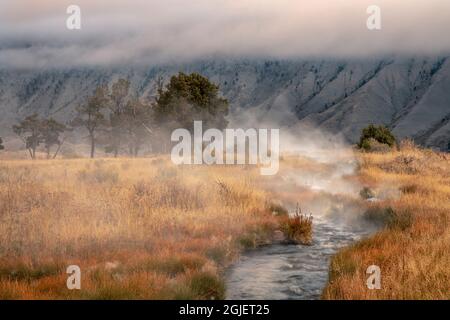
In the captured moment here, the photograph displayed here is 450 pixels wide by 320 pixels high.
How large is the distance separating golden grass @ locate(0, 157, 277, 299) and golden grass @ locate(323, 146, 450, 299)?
107 inches

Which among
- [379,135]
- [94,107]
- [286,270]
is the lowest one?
[286,270]

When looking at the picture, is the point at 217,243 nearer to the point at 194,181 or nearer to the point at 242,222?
the point at 242,222

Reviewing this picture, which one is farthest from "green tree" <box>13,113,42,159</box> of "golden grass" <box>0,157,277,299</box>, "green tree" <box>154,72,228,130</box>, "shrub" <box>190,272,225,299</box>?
"shrub" <box>190,272,225,299</box>

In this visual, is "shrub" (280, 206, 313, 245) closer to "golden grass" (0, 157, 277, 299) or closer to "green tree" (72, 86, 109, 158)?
"golden grass" (0, 157, 277, 299)

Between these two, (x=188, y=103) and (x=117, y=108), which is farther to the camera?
(x=117, y=108)

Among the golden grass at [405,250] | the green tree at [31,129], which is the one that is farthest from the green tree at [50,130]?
the golden grass at [405,250]

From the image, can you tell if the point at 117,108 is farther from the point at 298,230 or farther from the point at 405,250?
the point at 405,250

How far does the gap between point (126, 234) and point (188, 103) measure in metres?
46.0

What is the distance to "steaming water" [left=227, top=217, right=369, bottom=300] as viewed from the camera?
9.93 metres

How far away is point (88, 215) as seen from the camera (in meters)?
13.9

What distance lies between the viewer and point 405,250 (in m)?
11.1

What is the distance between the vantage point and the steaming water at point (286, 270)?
993 cm

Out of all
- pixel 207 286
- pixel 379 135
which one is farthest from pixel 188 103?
pixel 207 286
